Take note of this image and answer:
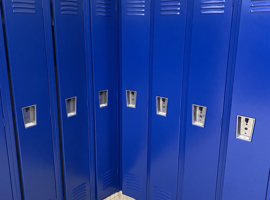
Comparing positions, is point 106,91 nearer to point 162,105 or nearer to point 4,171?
point 162,105

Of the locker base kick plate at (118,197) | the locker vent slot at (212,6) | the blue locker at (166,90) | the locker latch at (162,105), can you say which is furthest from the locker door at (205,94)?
the locker base kick plate at (118,197)

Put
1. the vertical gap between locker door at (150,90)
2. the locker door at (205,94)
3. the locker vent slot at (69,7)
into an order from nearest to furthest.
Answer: the locker door at (205,94)
the locker vent slot at (69,7)
the vertical gap between locker door at (150,90)

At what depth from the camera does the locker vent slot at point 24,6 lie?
2.00m

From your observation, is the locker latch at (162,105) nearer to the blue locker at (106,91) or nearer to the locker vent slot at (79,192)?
the blue locker at (106,91)

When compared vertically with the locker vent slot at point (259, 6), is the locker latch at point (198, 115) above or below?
below

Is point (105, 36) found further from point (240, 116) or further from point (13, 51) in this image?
point (240, 116)

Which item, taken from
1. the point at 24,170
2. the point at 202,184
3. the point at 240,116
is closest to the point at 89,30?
the point at 24,170

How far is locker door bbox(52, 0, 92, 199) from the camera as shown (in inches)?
93.7

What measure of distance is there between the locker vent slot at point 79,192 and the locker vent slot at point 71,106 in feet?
2.76

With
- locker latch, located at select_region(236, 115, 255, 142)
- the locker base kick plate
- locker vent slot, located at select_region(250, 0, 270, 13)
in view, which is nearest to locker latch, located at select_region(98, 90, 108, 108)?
the locker base kick plate

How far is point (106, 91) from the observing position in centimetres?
291

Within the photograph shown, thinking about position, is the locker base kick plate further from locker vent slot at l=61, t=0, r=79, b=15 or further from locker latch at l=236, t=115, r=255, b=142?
locker vent slot at l=61, t=0, r=79, b=15

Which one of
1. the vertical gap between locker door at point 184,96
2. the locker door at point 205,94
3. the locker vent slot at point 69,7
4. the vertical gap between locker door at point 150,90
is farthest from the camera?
the vertical gap between locker door at point 150,90

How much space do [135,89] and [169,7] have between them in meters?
0.92
